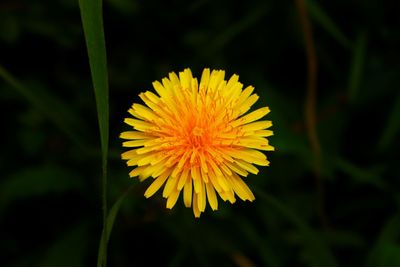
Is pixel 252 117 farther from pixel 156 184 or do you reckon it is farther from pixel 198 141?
pixel 156 184
